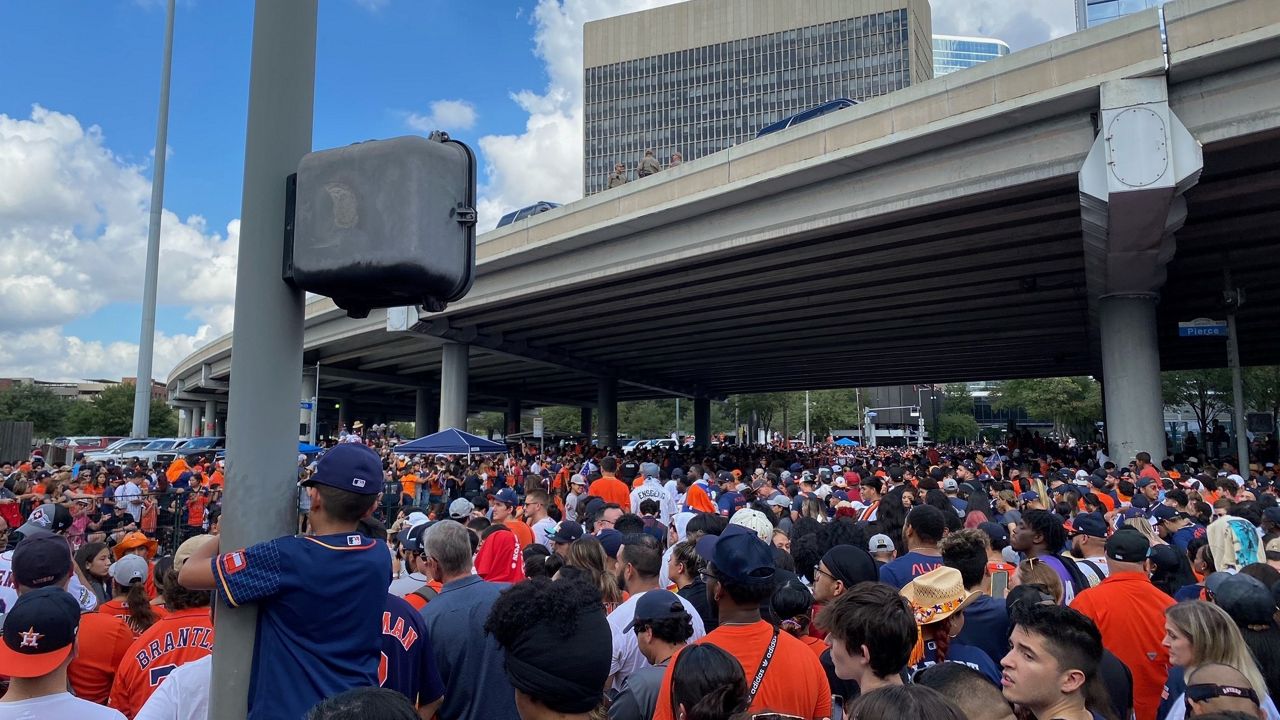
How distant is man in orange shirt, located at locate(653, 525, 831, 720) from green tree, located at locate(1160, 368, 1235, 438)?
2074 inches

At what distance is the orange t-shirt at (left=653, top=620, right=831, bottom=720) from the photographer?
3148 mm

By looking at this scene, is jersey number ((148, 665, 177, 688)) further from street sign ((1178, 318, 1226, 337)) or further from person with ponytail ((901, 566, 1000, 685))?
street sign ((1178, 318, 1226, 337))

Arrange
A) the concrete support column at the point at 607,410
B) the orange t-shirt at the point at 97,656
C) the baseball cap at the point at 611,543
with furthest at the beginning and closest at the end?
1. the concrete support column at the point at 607,410
2. the baseball cap at the point at 611,543
3. the orange t-shirt at the point at 97,656

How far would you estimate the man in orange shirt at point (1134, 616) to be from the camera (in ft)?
14.5

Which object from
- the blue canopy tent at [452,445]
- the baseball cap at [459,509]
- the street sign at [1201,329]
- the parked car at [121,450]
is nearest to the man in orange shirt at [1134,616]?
the baseball cap at [459,509]

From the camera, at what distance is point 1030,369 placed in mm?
43250

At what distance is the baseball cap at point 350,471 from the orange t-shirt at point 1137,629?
406 cm

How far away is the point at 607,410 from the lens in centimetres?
4434

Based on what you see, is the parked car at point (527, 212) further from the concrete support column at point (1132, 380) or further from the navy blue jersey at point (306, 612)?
the navy blue jersey at point (306, 612)

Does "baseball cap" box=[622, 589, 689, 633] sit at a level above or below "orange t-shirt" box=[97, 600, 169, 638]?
above

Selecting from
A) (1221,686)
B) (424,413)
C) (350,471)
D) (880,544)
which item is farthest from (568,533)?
(424,413)

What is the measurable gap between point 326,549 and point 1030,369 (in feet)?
154

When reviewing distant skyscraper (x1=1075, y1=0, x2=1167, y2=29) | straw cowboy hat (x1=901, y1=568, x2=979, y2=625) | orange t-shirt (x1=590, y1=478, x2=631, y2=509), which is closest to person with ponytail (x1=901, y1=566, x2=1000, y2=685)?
straw cowboy hat (x1=901, y1=568, x2=979, y2=625)

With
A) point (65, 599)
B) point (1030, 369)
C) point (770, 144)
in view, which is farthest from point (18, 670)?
point (1030, 369)
